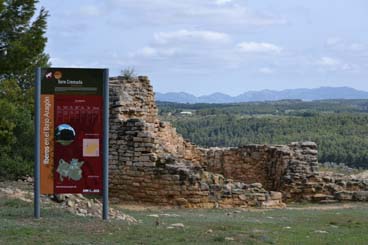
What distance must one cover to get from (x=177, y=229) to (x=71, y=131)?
94.7 inches

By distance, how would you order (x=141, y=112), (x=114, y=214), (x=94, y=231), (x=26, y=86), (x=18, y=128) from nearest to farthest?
(x=94, y=231)
(x=114, y=214)
(x=141, y=112)
(x=18, y=128)
(x=26, y=86)

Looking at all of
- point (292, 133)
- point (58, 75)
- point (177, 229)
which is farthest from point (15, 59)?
point (292, 133)

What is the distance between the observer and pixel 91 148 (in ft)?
40.7

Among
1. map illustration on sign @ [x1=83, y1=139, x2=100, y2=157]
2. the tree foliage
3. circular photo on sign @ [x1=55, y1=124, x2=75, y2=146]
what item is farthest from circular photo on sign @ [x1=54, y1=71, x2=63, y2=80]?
the tree foliage

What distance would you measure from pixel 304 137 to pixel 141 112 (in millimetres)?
37833

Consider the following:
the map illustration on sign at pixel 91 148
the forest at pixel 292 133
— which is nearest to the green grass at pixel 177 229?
the map illustration on sign at pixel 91 148

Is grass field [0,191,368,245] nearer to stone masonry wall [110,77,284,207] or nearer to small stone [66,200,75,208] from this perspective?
small stone [66,200,75,208]

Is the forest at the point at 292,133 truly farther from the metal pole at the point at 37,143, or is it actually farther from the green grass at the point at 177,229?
the metal pole at the point at 37,143

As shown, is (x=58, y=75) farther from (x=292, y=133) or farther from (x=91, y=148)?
(x=292, y=133)

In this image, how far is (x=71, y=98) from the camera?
12312 millimetres

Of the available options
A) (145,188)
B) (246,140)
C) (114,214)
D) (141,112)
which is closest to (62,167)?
(114,214)

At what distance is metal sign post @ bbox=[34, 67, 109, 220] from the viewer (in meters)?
12.3

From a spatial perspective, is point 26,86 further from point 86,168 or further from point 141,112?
point 86,168

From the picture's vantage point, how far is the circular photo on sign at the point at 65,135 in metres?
12.3
